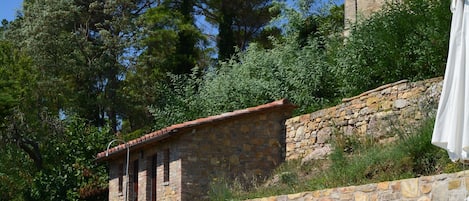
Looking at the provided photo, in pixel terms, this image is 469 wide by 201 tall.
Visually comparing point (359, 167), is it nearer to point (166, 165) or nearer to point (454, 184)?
point (454, 184)

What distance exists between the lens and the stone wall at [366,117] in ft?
54.6

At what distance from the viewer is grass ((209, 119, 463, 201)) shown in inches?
528

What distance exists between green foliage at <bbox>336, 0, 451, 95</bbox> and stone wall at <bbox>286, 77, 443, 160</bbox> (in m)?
2.43

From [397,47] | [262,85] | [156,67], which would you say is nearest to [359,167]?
[397,47]

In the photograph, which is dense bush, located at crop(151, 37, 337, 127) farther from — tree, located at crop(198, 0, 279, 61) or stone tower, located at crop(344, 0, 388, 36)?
tree, located at crop(198, 0, 279, 61)

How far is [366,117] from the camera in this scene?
18.2 metres

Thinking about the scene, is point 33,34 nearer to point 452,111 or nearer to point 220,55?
point 220,55

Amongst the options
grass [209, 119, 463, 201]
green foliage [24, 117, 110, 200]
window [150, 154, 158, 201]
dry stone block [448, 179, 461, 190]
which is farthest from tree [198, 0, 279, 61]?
dry stone block [448, 179, 461, 190]

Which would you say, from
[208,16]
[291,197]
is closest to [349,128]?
[291,197]

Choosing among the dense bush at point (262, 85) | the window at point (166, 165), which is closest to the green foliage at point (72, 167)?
the dense bush at point (262, 85)

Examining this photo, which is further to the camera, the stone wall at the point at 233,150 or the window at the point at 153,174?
the window at the point at 153,174

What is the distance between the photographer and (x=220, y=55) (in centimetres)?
3703

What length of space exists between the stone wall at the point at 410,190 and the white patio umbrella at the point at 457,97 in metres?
2.54

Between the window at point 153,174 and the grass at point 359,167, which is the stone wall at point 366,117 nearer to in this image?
the grass at point 359,167
